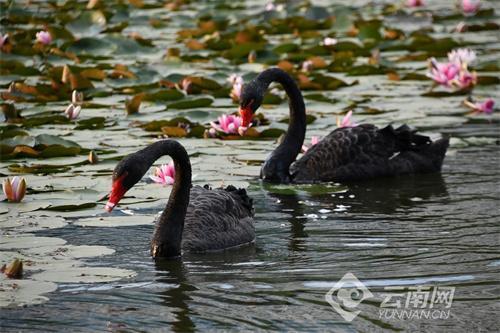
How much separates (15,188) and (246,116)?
5.64 feet

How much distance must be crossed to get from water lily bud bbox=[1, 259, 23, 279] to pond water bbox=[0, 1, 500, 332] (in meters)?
0.06

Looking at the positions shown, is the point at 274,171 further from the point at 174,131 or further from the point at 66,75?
the point at 66,75

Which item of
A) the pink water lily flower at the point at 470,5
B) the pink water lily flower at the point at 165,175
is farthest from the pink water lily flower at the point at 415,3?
the pink water lily flower at the point at 165,175

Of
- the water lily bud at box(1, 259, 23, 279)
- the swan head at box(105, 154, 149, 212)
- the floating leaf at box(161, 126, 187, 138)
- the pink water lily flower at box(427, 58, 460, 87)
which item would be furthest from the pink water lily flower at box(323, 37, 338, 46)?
the water lily bud at box(1, 259, 23, 279)

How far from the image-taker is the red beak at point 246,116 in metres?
8.79

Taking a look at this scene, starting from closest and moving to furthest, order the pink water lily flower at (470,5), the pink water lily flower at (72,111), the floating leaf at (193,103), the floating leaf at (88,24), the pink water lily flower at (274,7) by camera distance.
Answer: the pink water lily flower at (72,111)
the floating leaf at (193,103)
the floating leaf at (88,24)
the pink water lily flower at (470,5)
the pink water lily flower at (274,7)

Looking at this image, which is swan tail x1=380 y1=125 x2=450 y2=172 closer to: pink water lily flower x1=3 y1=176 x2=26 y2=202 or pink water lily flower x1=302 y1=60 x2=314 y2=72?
pink water lily flower x1=302 y1=60 x2=314 y2=72

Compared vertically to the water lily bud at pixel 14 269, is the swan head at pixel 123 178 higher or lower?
higher

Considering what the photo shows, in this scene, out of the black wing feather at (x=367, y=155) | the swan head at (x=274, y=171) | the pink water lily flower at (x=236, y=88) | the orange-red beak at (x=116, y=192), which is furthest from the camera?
the pink water lily flower at (x=236, y=88)

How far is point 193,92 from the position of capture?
12055 millimetres

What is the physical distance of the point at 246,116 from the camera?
883 centimetres

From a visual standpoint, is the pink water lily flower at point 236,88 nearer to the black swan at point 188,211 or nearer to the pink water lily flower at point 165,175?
the pink water lily flower at point 165,175

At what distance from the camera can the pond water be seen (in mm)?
6238

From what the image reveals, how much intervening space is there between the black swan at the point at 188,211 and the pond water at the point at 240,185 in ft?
0.40
